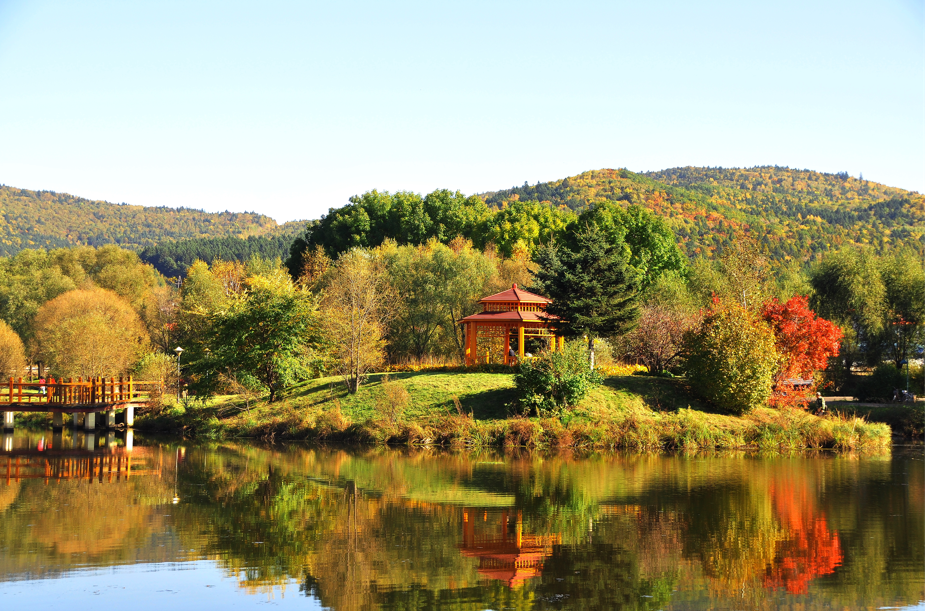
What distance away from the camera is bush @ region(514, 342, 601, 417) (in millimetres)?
31500

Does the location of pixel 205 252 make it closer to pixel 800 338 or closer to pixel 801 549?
pixel 800 338

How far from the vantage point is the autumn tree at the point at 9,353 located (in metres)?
53.9

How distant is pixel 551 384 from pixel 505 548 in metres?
17.7

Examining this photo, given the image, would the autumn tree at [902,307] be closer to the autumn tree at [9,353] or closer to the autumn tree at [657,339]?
the autumn tree at [657,339]

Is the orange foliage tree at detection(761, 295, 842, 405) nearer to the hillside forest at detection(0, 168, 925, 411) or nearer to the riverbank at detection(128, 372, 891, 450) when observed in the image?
the hillside forest at detection(0, 168, 925, 411)

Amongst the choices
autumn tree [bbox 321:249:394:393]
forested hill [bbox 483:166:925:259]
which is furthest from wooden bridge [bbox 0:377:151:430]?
forested hill [bbox 483:166:925:259]

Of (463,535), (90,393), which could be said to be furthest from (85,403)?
(463,535)

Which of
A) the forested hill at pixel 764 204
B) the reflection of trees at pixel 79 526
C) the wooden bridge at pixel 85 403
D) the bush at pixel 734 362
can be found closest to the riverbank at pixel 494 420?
the bush at pixel 734 362

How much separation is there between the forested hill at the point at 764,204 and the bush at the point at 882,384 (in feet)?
101

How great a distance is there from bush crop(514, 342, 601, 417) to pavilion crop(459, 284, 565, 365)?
5663mm

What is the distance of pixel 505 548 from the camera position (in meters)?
14.1

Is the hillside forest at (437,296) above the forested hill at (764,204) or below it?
below

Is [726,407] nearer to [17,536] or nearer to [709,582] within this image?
[709,582]

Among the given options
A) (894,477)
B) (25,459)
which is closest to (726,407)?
(894,477)
